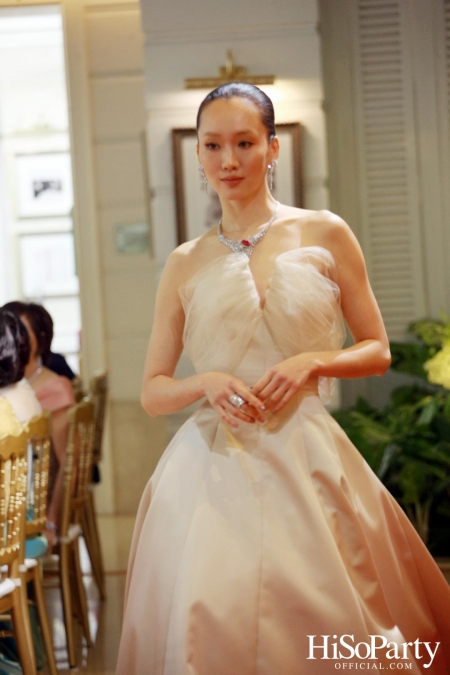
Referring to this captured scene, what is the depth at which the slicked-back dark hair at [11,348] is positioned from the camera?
3.30 metres

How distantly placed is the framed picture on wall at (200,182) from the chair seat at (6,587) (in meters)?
2.53

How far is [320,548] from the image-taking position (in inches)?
65.6

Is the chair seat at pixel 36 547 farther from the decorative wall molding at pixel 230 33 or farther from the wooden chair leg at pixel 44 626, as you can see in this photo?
the decorative wall molding at pixel 230 33

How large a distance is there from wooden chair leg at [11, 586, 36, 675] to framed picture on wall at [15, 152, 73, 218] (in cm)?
545

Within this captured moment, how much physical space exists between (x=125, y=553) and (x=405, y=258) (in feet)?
7.94

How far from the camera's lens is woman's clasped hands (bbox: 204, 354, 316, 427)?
169cm

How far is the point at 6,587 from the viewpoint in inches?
107

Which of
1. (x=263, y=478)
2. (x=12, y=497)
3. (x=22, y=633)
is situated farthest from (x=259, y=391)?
(x=22, y=633)

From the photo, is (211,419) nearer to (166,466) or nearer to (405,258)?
(166,466)

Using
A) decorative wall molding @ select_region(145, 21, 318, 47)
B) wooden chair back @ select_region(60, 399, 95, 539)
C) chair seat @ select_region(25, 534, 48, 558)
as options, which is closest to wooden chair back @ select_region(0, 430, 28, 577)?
chair seat @ select_region(25, 534, 48, 558)

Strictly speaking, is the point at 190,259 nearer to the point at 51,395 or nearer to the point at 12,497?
the point at 12,497

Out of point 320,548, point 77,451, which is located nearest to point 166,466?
point 320,548

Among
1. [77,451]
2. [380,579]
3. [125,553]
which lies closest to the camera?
[380,579]

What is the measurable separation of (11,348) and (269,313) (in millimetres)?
1732
